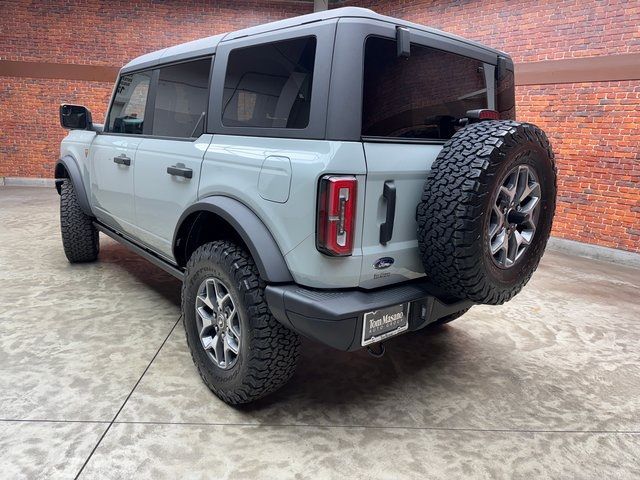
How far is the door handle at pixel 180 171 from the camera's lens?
2.42m

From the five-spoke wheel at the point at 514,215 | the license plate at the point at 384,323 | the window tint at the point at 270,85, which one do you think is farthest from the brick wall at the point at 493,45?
the window tint at the point at 270,85

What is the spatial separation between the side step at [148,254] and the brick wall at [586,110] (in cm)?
560

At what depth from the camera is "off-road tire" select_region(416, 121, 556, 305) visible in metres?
1.79

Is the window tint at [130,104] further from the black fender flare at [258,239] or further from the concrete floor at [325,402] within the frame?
the black fender flare at [258,239]

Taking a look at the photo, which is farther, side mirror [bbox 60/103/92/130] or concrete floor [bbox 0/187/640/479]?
side mirror [bbox 60/103/92/130]

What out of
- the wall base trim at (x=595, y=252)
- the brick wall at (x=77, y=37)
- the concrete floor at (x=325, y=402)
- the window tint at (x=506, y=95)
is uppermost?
the brick wall at (x=77, y=37)

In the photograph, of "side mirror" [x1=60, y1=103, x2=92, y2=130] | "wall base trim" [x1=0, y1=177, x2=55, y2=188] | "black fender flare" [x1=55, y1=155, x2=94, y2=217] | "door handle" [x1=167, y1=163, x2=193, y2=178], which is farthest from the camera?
"wall base trim" [x1=0, y1=177, x2=55, y2=188]

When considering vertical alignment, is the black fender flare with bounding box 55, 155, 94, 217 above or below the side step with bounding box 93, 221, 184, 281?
above

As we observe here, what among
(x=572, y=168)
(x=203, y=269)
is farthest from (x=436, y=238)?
(x=572, y=168)

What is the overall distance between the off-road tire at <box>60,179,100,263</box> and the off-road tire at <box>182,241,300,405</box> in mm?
2591

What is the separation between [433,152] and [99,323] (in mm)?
2547

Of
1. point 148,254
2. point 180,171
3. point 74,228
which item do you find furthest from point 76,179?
point 180,171

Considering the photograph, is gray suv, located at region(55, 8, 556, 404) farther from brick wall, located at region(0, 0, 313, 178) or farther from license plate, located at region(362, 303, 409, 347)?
brick wall, located at region(0, 0, 313, 178)

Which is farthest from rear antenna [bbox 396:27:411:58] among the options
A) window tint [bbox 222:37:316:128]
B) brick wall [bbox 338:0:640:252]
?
brick wall [bbox 338:0:640:252]
